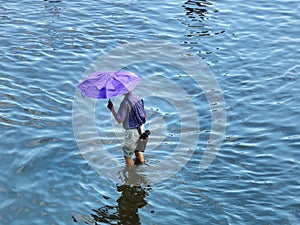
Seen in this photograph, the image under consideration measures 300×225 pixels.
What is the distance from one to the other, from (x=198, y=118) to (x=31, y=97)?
4058 millimetres

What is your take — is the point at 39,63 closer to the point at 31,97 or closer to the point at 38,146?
the point at 31,97

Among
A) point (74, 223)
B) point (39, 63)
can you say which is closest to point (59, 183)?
point (74, 223)

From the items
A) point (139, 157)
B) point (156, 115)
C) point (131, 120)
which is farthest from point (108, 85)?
point (156, 115)

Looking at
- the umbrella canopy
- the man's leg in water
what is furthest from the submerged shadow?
the umbrella canopy

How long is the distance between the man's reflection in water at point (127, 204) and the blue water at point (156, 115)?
0.03 metres

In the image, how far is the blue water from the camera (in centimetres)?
988

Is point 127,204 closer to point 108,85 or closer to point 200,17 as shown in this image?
point 108,85

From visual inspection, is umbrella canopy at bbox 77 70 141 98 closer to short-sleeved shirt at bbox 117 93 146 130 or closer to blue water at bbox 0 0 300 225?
short-sleeved shirt at bbox 117 93 146 130

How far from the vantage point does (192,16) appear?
18.6 meters

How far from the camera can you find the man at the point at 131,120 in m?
10.2

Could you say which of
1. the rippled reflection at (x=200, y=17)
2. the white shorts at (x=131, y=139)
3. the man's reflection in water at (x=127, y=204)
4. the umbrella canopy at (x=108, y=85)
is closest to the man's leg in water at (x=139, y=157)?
the man's reflection in water at (x=127, y=204)

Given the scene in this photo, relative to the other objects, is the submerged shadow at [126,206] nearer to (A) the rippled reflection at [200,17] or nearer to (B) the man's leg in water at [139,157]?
(B) the man's leg in water at [139,157]

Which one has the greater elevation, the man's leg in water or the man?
the man

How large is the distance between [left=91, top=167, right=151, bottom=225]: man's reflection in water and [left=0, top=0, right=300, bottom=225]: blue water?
0.03m
